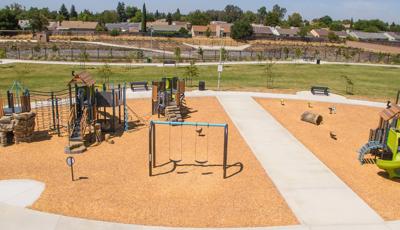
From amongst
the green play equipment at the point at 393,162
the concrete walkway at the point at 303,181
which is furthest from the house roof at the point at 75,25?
the green play equipment at the point at 393,162

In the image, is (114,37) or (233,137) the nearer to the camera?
(233,137)

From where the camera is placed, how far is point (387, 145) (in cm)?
1628

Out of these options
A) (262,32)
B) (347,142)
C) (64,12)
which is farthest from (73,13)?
(347,142)

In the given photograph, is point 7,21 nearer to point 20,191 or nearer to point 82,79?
point 82,79

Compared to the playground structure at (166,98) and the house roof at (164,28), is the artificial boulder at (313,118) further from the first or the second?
the house roof at (164,28)

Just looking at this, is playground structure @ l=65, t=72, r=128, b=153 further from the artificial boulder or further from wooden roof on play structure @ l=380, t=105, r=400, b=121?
wooden roof on play structure @ l=380, t=105, r=400, b=121

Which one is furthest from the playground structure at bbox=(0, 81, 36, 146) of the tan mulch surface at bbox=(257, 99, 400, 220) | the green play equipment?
the green play equipment

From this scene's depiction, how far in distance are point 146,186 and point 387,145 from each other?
1069 cm

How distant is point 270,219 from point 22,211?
782 centimetres

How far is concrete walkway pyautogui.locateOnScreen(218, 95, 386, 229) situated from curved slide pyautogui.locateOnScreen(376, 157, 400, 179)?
193 centimetres

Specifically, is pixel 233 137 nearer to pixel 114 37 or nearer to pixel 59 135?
pixel 59 135

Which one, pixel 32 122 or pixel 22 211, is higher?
pixel 32 122

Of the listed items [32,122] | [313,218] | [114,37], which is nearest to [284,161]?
[313,218]

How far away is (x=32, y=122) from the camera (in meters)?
18.0
